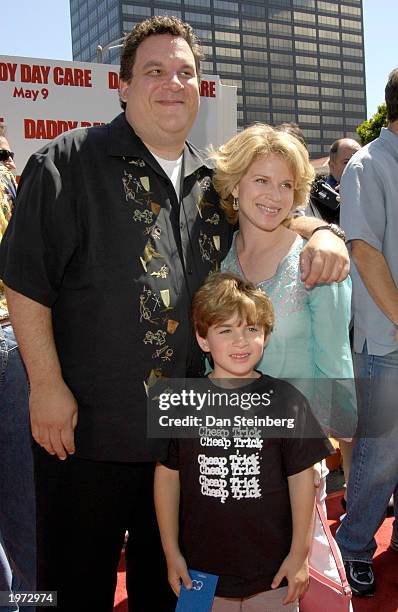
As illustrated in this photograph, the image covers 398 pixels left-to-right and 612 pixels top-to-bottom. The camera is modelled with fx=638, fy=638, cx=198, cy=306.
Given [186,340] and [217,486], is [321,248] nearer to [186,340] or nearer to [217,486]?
[186,340]

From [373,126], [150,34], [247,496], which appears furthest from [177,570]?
[373,126]

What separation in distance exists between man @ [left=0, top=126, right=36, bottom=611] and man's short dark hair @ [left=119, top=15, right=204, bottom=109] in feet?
2.44

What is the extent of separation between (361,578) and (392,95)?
2.15m

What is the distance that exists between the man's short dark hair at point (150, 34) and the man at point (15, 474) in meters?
0.74

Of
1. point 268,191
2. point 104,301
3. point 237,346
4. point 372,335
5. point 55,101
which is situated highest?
point 55,101

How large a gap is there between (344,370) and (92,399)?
74 centimetres

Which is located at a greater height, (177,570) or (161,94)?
(161,94)

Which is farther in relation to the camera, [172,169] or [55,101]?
[55,101]

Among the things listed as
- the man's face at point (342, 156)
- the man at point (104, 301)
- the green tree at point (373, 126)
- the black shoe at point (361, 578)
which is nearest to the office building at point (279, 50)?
the green tree at point (373, 126)

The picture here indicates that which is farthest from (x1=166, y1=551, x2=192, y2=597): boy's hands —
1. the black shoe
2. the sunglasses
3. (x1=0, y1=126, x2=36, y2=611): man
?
the sunglasses

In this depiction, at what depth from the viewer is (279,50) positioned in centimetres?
11100

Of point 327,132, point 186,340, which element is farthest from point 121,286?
point 327,132

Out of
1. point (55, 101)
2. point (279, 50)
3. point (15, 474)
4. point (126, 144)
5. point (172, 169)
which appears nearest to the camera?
point (126, 144)

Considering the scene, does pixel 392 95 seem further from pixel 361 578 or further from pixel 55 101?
pixel 55 101
